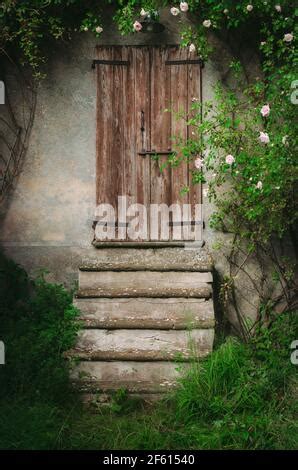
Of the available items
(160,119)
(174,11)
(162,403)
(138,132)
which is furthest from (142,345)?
(174,11)

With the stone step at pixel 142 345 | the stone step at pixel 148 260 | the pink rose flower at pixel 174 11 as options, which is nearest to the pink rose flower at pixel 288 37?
the pink rose flower at pixel 174 11

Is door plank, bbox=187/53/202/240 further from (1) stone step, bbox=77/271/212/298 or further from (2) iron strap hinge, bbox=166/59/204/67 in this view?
(1) stone step, bbox=77/271/212/298

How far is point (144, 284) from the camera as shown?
540 centimetres

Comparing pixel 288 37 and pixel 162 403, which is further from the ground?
pixel 288 37

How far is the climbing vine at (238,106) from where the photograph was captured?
5164mm

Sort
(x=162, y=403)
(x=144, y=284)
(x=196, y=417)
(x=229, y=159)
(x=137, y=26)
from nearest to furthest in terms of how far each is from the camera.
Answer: (x=196, y=417) → (x=162, y=403) → (x=229, y=159) → (x=144, y=284) → (x=137, y=26)

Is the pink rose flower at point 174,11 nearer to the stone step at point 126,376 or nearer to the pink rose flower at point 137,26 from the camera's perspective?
the pink rose flower at point 137,26

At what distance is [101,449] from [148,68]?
12.8ft

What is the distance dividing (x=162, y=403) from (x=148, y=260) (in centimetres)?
172

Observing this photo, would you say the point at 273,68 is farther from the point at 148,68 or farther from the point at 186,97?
the point at 148,68

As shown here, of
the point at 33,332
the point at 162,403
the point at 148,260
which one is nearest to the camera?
the point at 162,403

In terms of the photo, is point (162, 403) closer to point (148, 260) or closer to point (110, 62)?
point (148, 260)

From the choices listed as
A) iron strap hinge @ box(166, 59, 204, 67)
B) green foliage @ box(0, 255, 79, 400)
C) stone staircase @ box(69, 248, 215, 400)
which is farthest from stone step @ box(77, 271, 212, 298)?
iron strap hinge @ box(166, 59, 204, 67)

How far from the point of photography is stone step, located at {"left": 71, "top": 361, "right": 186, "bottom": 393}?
4.55 m
